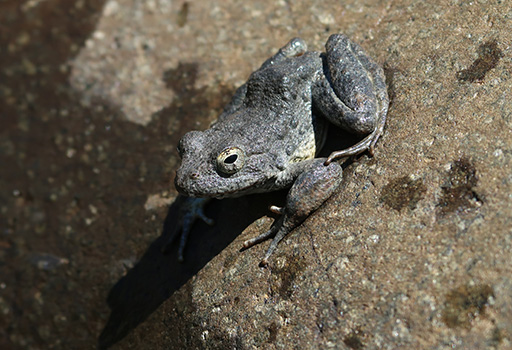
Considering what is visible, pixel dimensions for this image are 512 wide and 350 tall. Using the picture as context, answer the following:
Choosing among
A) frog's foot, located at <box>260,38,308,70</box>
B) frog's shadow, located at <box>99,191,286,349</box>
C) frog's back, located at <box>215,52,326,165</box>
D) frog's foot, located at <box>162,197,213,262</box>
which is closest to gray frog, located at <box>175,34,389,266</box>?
frog's back, located at <box>215,52,326,165</box>

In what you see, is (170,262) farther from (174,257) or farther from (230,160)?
(230,160)

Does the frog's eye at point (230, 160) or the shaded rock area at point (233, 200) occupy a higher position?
the frog's eye at point (230, 160)

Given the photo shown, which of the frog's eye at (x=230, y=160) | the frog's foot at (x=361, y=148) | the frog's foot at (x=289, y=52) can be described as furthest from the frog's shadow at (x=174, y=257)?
the frog's foot at (x=289, y=52)

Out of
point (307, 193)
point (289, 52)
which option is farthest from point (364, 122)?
point (289, 52)

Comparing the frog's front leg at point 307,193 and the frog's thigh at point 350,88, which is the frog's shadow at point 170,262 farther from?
the frog's thigh at point 350,88

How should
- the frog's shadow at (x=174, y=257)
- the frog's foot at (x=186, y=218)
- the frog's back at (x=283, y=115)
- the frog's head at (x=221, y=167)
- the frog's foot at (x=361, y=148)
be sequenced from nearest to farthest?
the frog's head at (x=221, y=167), the frog's foot at (x=361, y=148), the frog's back at (x=283, y=115), the frog's shadow at (x=174, y=257), the frog's foot at (x=186, y=218)

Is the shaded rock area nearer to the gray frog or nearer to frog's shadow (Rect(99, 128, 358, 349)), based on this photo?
frog's shadow (Rect(99, 128, 358, 349))
